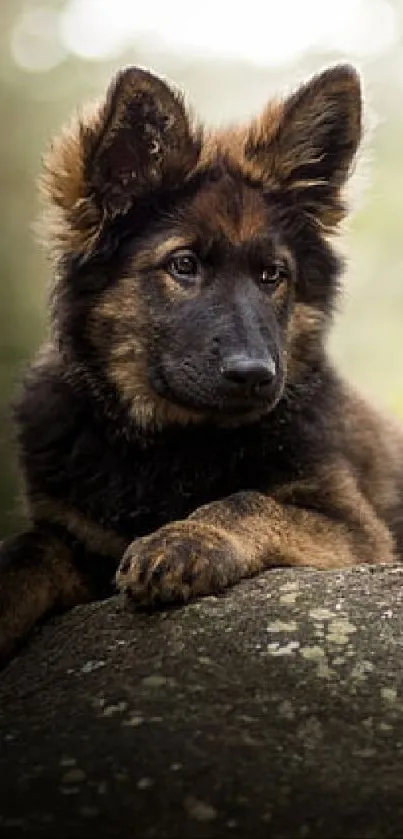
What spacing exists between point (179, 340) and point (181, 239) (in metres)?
0.38

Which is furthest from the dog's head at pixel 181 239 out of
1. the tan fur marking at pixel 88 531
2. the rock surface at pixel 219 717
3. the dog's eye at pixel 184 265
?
the rock surface at pixel 219 717

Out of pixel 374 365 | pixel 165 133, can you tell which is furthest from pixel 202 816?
pixel 374 365

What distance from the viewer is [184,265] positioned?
169 inches

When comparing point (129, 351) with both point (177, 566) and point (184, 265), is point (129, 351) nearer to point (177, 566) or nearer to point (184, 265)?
point (184, 265)

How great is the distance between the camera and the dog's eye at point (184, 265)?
4.29m

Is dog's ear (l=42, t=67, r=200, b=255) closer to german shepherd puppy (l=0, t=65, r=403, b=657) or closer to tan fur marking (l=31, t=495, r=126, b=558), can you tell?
german shepherd puppy (l=0, t=65, r=403, b=657)

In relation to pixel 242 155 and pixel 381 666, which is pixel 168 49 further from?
pixel 381 666

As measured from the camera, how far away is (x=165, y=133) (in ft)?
14.3

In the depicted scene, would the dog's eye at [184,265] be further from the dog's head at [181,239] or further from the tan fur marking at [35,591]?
the tan fur marking at [35,591]

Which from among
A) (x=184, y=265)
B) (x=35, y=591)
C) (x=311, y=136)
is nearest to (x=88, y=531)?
(x=35, y=591)

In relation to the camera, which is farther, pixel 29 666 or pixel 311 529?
pixel 311 529

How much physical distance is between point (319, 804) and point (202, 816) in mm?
241

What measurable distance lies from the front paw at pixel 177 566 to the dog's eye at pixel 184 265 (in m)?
0.97

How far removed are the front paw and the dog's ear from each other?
1.24 meters
